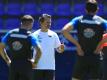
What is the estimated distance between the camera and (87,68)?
7.18 m

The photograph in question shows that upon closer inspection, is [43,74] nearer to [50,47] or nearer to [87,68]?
[50,47]

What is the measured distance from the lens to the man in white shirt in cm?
870

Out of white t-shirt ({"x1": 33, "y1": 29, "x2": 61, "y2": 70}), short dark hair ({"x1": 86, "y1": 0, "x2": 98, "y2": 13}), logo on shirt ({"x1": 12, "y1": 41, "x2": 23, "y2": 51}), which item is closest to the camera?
short dark hair ({"x1": 86, "y1": 0, "x2": 98, "y2": 13})

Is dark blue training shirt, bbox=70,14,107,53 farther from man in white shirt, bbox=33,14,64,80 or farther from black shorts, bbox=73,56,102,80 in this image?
man in white shirt, bbox=33,14,64,80

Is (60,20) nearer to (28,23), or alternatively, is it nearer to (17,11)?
(17,11)

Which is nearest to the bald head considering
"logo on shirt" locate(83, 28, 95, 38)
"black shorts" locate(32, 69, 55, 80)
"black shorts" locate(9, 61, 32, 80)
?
"black shorts" locate(9, 61, 32, 80)

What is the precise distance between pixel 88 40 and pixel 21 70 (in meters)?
1.27

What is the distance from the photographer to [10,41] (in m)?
7.70

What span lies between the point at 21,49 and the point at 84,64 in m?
1.12

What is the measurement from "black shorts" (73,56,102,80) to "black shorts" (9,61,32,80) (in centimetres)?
91

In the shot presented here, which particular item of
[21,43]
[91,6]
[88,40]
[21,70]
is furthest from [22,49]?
[91,6]

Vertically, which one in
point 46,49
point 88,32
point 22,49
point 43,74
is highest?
point 88,32

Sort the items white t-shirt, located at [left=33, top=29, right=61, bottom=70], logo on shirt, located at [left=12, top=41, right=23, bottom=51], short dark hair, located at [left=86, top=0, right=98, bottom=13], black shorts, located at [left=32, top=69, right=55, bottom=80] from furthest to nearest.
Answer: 1. white t-shirt, located at [left=33, top=29, right=61, bottom=70]
2. black shorts, located at [left=32, top=69, right=55, bottom=80]
3. logo on shirt, located at [left=12, top=41, right=23, bottom=51]
4. short dark hair, located at [left=86, top=0, right=98, bottom=13]

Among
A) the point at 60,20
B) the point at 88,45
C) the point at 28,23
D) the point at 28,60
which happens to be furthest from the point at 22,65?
the point at 60,20
